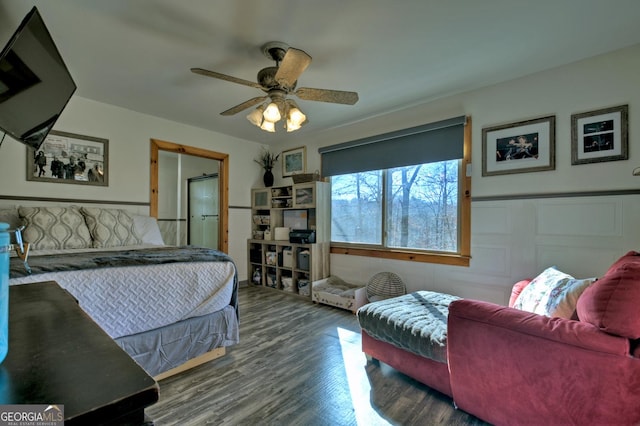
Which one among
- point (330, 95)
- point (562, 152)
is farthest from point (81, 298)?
point (562, 152)

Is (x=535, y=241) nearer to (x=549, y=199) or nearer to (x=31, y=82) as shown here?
(x=549, y=199)

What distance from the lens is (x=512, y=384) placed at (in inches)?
52.9

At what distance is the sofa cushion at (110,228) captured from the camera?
2652 mm

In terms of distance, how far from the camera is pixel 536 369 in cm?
127

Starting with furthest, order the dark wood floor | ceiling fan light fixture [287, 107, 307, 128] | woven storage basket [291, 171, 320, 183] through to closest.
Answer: woven storage basket [291, 171, 320, 183] < ceiling fan light fixture [287, 107, 307, 128] < the dark wood floor

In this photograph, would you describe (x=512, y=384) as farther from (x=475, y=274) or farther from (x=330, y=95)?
(x=330, y=95)

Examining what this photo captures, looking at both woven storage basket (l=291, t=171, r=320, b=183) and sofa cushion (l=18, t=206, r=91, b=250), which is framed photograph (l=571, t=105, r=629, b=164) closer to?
woven storage basket (l=291, t=171, r=320, b=183)

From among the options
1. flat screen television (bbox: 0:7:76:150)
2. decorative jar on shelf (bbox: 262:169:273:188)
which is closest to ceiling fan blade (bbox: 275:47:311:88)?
flat screen television (bbox: 0:7:76:150)

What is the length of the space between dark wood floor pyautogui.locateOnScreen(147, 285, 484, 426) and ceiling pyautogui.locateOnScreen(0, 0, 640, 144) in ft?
7.72

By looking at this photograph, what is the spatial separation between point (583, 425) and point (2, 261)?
6.40 ft

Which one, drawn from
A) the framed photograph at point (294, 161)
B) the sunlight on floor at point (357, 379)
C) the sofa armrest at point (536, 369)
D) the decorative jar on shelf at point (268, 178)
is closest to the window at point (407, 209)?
the framed photograph at point (294, 161)

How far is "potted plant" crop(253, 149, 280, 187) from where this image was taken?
462 centimetres

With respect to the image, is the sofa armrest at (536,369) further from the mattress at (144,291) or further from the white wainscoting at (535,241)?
the mattress at (144,291)

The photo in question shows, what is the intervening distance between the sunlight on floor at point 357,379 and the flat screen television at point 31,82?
7.73 feet
